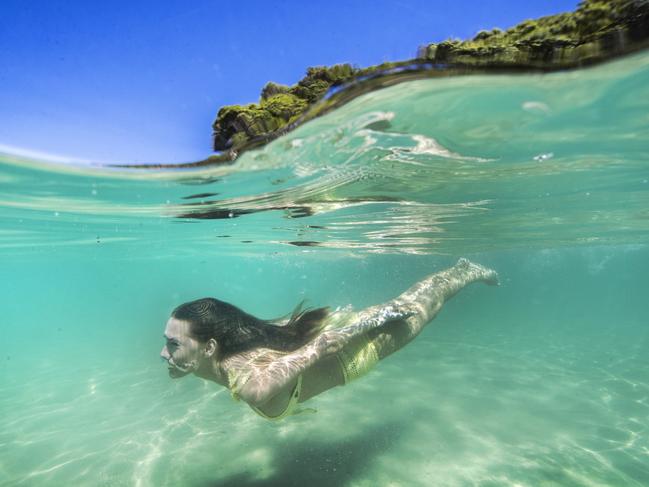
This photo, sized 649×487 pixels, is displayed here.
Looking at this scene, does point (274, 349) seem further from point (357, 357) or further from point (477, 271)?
point (477, 271)

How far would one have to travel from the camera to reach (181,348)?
4461 millimetres

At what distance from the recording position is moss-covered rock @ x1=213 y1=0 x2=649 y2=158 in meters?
→ 4.11

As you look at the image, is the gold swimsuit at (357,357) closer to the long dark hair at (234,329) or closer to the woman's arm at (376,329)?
the woman's arm at (376,329)

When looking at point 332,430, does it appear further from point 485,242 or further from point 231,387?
point 485,242

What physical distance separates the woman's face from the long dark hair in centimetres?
8

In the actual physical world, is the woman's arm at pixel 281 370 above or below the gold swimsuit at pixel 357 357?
above

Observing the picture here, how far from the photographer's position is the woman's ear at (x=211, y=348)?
4.63 m

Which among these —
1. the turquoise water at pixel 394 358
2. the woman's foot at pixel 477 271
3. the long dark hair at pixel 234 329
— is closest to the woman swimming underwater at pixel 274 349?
the long dark hair at pixel 234 329

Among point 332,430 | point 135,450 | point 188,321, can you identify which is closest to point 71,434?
point 135,450

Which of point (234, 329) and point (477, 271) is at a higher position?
point (234, 329)

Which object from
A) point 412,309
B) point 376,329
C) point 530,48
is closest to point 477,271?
point 412,309

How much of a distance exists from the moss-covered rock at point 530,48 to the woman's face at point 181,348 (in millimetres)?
4290

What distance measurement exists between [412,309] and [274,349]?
125 inches

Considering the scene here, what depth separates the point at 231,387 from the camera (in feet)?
14.2
